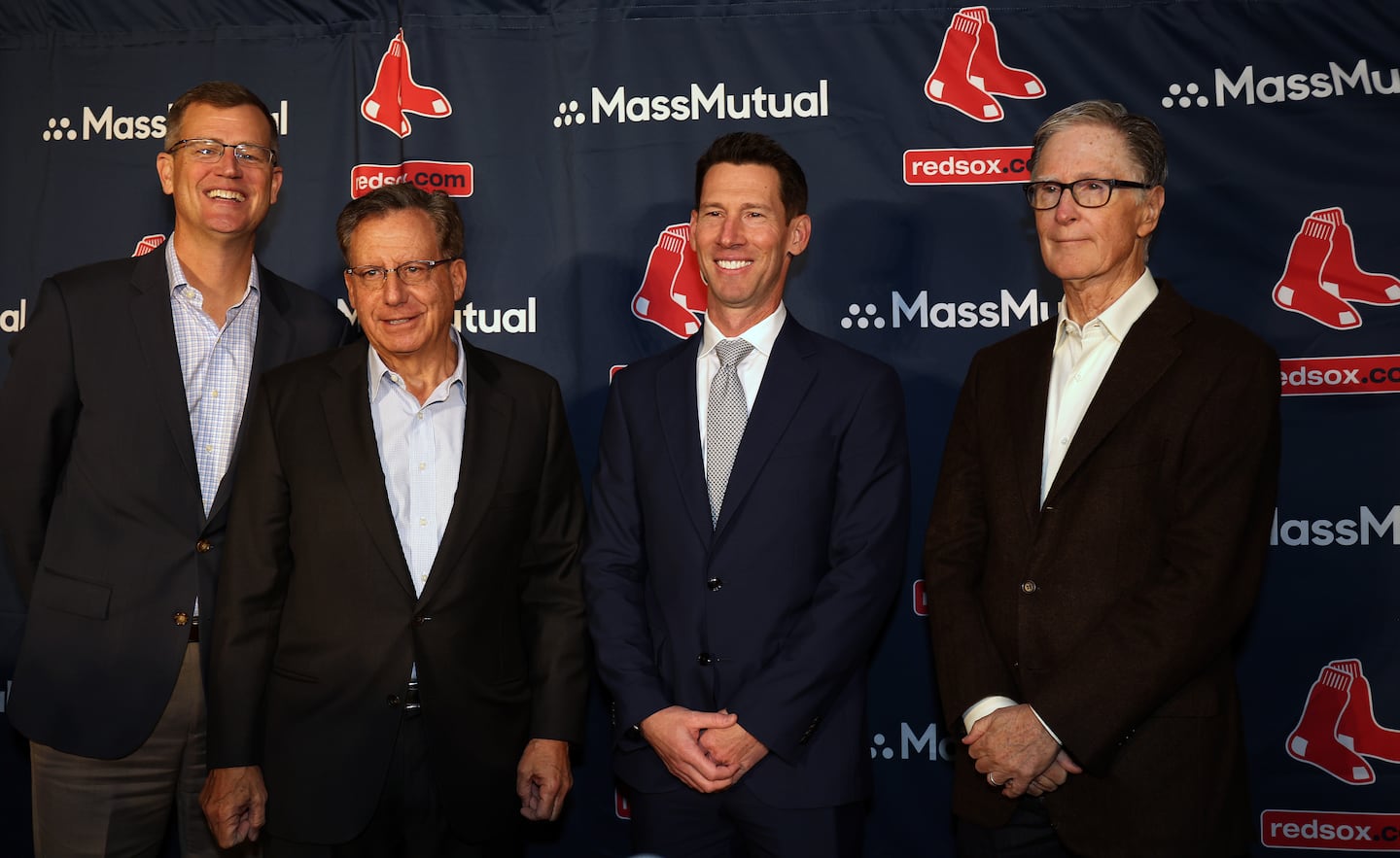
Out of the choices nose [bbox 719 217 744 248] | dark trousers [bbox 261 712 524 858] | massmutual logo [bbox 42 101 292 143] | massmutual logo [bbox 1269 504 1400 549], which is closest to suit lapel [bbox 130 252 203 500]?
dark trousers [bbox 261 712 524 858]

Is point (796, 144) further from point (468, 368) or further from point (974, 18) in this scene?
point (468, 368)

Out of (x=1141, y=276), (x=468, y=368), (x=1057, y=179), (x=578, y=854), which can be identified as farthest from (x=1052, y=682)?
(x=578, y=854)

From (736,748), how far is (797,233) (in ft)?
4.07

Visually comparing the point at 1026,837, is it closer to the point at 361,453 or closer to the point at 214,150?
the point at 361,453

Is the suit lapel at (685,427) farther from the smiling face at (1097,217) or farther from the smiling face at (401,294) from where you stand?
the smiling face at (1097,217)

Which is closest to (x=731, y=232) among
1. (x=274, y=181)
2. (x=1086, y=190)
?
(x=1086, y=190)

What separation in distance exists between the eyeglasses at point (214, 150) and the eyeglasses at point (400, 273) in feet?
1.85

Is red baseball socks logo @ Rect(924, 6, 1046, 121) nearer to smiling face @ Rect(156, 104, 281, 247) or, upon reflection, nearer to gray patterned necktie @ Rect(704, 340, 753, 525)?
gray patterned necktie @ Rect(704, 340, 753, 525)

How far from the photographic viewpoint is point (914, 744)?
11.1 ft

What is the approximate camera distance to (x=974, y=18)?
3.42m

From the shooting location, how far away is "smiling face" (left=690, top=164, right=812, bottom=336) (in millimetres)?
2566

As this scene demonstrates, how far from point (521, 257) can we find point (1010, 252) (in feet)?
5.14

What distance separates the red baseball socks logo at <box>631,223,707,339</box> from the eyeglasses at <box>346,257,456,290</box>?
1088 millimetres

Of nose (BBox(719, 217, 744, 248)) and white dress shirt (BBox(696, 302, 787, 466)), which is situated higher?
nose (BBox(719, 217, 744, 248))
